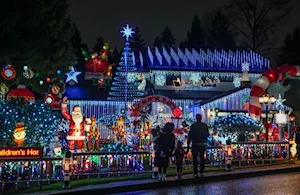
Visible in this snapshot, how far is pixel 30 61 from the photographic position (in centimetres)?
1445

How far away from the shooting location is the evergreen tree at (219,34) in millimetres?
64250

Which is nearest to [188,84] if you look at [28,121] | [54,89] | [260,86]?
[260,86]

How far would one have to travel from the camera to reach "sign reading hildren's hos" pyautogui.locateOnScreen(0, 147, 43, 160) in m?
12.1

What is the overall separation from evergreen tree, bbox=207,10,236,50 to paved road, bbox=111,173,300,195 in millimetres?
50214

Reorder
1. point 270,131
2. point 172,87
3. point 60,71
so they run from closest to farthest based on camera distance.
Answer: point 60,71 < point 270,131 < point 172,87

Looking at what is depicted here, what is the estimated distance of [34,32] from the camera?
14148mm

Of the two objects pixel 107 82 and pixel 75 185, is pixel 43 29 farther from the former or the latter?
pixel 107 82

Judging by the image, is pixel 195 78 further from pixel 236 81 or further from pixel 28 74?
pixel 28 74

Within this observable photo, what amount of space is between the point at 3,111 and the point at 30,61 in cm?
376

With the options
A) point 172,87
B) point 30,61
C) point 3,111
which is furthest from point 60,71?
point 172,87

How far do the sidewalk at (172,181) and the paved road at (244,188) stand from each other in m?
0.39

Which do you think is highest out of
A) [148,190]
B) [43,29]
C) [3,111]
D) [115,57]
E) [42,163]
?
[115,57]

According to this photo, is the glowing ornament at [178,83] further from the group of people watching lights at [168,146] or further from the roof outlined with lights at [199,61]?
the group of people watching lights at [168,146]

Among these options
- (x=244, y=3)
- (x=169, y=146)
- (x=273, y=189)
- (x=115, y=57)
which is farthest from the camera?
(x=115, y=57)
